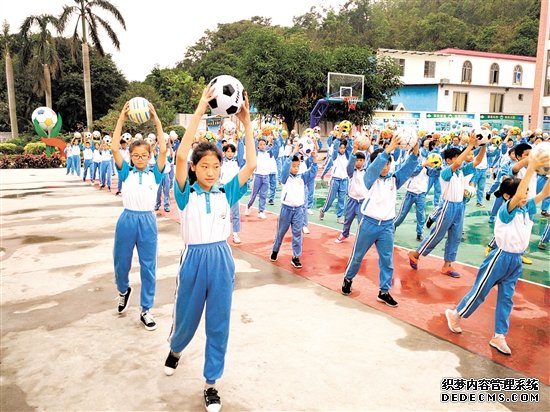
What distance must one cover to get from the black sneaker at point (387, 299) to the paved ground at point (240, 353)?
244 mm

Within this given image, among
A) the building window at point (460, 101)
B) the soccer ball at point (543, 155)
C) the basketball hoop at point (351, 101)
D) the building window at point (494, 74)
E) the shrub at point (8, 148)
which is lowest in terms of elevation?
the shrub at point (8, 148)

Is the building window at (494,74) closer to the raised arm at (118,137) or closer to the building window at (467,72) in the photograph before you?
the building window at (467,72)

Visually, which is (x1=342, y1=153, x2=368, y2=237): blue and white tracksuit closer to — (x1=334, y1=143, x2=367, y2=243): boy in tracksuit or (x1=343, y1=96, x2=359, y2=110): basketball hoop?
(x1=334, y1=143, x2=367, y2=243): boy in tracksuit

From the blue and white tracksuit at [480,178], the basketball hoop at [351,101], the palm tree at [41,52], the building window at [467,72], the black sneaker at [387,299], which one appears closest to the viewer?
the black sneaker at [387,299]

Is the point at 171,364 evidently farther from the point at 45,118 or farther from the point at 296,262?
the point at 45,118

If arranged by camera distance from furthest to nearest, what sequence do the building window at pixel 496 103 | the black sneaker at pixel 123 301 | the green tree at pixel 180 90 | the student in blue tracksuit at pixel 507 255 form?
the green tree at pixel 180 90
the building window at pixel 496 103
the black sneaker at pixel 123 301
the student in blue tracksuit at pixel 507 255

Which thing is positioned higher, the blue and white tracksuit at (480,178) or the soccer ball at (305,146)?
the soccer ball at (305,146)

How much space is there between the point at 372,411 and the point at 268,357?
3.37ft

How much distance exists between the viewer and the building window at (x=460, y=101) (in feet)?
103

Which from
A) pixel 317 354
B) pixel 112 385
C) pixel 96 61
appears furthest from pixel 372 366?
pixel 96 61

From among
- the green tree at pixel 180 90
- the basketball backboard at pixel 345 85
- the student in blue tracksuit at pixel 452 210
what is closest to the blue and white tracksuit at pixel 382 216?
the student in blue tracksuit at pixel 452 210

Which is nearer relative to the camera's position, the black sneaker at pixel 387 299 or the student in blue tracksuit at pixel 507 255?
the student in blue tracksuit at pixel 507 255

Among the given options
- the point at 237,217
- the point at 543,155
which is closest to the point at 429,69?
the point at 237,217

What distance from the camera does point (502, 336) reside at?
407 centimetres
